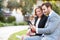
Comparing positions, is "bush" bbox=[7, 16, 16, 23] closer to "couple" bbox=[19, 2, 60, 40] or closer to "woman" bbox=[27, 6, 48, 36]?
"woman" bbox=[27, 6, 48, 36]

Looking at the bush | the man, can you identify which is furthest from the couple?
the bush

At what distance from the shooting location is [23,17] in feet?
39.0

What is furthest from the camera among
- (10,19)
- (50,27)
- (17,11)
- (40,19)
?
(17,11)

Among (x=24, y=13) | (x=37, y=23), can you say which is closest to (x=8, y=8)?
(x=24, y=13)

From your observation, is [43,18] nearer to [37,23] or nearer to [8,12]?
[37,23]

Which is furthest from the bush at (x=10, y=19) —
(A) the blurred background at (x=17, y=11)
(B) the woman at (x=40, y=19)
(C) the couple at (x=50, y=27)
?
(C) the couple at (x=50, y=27)

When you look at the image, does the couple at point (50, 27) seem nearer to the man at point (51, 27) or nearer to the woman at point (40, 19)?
the man at point (51, 27)

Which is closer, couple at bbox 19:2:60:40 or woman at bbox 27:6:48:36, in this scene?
couple at bbox 19:2:60:40

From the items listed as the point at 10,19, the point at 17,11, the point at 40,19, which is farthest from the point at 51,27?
the point at 17,11

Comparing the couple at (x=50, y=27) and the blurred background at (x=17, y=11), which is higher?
the couple at (x=50, y=27)

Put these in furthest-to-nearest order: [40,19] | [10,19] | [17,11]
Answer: [17,11] → [10,19] → [40,19]

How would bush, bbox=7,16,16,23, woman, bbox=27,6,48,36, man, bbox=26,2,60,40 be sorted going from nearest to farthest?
man, bbox=26,2,60,40 → woman, bbox=27,6,48,36 → bush, bbox=7,16,16,23

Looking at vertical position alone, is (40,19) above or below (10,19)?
above

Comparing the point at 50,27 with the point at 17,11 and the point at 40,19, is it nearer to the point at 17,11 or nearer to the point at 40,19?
the point at 40,19
